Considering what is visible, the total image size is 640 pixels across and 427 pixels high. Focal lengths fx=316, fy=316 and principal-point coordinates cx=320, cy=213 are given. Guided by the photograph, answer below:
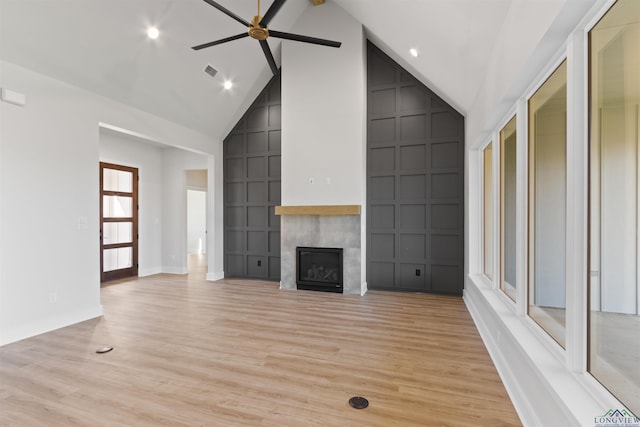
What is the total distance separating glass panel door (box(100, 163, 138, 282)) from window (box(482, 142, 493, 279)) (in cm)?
687

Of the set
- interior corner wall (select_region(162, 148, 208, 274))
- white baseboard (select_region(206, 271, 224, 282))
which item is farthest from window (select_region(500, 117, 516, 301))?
interior corner wall (select_region(162, 148, 208, 274))

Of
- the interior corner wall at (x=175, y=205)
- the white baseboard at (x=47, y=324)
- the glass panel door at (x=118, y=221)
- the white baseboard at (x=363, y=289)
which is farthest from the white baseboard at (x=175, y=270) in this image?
the white baseboard at (x=363, y=289)

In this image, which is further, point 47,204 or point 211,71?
point 211,71

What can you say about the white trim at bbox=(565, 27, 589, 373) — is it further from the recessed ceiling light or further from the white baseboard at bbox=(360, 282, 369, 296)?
the recessed ceiling light

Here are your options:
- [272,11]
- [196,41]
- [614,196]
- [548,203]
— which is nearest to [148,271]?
[196,41]

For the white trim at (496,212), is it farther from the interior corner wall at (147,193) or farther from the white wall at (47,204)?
the interior corner wall at (147,193)

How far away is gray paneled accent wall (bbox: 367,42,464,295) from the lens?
5.22m

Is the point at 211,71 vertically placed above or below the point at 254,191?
above

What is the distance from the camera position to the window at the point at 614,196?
1480 mm

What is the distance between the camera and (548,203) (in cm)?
229

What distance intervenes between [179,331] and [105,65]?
3415 mm

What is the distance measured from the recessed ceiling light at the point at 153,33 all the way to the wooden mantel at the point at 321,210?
3060 mm

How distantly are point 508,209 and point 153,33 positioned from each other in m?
4.71

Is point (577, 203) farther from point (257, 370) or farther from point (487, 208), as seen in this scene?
point (487, 208)
